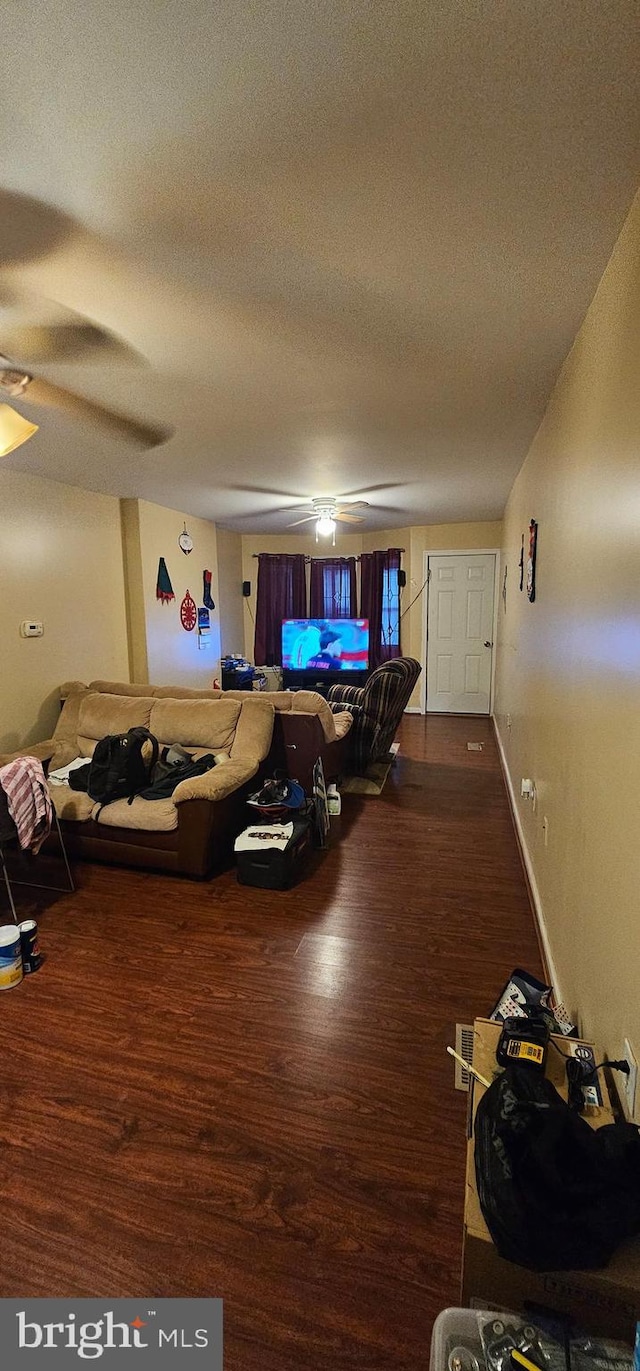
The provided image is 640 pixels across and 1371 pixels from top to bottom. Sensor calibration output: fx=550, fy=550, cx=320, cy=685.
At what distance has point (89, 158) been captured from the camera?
1144 millimetres

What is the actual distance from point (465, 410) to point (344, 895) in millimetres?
2481

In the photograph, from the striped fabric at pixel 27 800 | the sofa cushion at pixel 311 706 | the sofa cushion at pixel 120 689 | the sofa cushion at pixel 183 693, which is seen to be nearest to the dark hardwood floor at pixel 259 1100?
the striped fabric at pixel 27 800

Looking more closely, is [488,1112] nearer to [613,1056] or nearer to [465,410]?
[613,1056]

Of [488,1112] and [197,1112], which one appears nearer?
[488,1112]

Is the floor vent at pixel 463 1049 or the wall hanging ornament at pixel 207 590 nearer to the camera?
the floor vent at pixel 463 1049

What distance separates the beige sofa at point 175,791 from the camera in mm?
2891

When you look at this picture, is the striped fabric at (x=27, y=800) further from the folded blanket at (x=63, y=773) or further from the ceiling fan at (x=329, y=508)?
the ceiling fan at (x=329, y=508)

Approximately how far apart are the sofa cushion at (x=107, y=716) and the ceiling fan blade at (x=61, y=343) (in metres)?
2.10

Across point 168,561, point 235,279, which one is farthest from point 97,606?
point 235,279

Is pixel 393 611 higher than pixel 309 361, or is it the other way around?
pixel 309 361

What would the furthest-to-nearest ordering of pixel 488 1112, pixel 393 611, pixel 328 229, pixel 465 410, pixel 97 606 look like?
1. pixel 393 611
2. pixel 97 606
3. pixel 465 410
4. pixel 328 229
5. pixel 488 1112

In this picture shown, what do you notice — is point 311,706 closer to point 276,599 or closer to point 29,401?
point 29,401

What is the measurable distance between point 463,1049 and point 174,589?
4.69 metres

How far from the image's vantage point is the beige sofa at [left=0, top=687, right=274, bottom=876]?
2.89 meters
